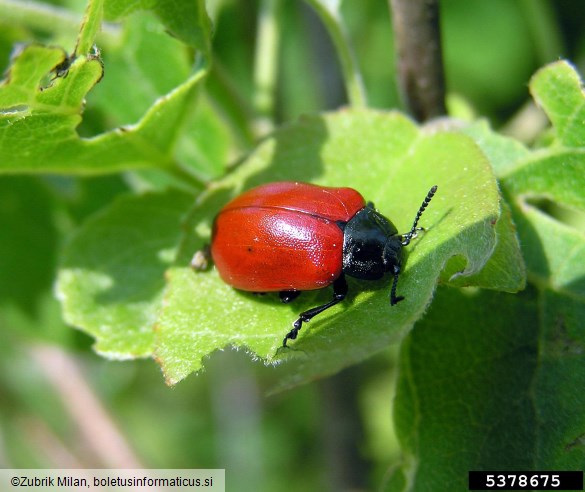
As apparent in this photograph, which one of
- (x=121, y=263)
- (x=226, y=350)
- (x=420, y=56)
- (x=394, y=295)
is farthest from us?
(x=226, y=350)

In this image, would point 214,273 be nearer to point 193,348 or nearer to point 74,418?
point 193,348

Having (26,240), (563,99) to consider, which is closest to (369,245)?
(563,99)

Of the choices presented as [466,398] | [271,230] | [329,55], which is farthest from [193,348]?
[329,55]

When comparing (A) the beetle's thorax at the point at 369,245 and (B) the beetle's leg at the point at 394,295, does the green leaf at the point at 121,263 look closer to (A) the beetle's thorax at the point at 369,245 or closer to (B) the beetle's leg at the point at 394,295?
(A) the beetle's thorax at the point at 369,245

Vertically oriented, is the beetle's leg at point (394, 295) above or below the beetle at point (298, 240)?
above

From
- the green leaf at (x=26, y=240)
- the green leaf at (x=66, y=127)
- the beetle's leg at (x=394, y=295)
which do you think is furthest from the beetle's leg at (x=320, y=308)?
the green leaf at (x=26, y=240)

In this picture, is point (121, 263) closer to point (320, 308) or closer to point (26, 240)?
point (26, 240)
